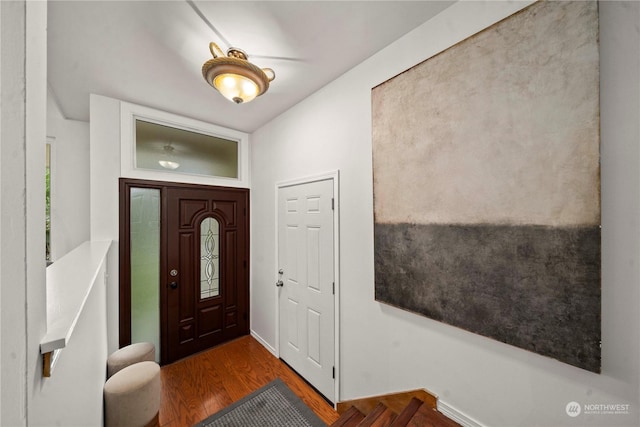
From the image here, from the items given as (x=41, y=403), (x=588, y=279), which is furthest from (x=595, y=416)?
(x=41, y=403)

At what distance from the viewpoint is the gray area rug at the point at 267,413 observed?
1.90 metres

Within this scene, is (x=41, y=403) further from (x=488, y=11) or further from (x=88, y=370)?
(x=488, y=11)

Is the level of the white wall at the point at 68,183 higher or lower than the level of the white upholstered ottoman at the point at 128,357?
higher

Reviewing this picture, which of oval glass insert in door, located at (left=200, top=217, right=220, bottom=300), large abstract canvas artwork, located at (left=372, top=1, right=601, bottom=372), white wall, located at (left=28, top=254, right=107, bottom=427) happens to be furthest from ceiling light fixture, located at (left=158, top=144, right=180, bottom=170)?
large abstract canvas artwork, located at (left=372, top=1, right=601, bottom=372)

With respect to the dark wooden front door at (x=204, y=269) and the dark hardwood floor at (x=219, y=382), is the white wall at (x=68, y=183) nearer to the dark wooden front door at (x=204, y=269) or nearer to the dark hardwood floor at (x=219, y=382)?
the dark wooden front door at (x=204, y=269)

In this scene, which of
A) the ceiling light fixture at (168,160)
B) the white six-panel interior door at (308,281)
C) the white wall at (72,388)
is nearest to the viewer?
the white wall at (72,388)

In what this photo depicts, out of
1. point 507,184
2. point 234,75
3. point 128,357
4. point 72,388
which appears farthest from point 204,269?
point 507,184

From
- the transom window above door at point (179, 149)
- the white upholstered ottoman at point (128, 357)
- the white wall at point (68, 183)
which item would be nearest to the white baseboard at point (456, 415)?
the white upholstered ottoman at point (128, 357)

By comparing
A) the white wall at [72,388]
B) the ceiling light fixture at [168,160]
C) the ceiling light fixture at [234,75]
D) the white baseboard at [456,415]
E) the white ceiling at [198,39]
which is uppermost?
the white ceiling at [198,39]

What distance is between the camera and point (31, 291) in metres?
0.53

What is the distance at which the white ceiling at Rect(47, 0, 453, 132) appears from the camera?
1.42 meters

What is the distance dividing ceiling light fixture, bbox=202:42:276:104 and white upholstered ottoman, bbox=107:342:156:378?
7.70ft

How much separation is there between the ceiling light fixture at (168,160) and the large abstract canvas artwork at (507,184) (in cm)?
250

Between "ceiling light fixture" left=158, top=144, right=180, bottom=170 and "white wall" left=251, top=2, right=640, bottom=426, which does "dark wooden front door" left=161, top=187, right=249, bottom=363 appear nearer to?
"ceiling light fixture" left=158, top=144, right=180, bottom=170
